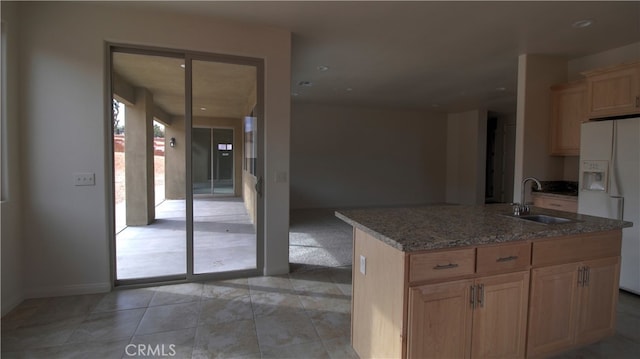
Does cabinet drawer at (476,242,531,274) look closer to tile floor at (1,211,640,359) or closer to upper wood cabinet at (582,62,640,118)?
tile floor at (1,211,640,359)

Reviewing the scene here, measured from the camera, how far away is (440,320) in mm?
1705

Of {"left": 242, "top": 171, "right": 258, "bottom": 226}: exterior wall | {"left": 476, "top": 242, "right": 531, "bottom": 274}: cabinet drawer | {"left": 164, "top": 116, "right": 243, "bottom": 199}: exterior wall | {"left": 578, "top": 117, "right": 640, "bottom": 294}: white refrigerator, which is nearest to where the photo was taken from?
{"left": 476, "top": 242, "right": 531, "bottom": 274}: cabinet drawer

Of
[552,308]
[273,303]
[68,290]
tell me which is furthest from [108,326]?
[552,308]

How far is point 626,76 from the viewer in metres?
3.21

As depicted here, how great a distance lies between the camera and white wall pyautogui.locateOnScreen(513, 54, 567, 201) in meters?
4.10

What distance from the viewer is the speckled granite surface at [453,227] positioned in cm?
168

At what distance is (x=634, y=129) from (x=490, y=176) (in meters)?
7.02

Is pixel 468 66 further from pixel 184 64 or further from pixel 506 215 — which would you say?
pixel 184 64

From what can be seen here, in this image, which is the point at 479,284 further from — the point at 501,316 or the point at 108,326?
the point at 108,326

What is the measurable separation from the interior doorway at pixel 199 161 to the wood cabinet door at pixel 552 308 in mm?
2554

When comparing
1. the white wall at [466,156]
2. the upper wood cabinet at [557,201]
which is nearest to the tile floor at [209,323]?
the upper wood cabinet at [557,201]

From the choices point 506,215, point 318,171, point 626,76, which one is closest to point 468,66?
point 626,76

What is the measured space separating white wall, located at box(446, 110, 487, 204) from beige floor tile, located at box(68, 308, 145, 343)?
27.2 feet

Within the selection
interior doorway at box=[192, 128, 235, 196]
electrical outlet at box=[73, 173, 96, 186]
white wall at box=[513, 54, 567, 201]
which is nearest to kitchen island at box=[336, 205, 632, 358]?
interior doorway at box=[192, 128, 235, 196]
